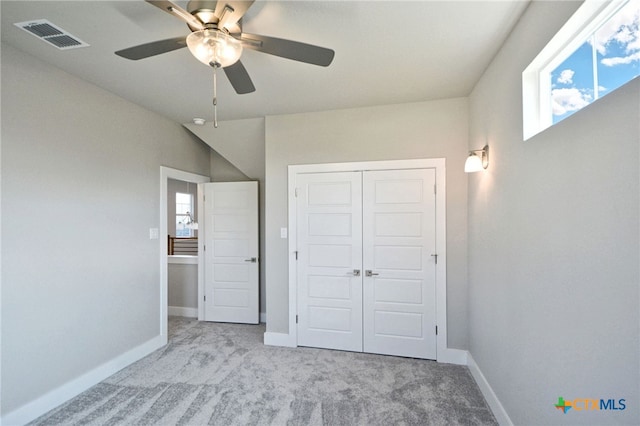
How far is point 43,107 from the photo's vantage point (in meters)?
2.19

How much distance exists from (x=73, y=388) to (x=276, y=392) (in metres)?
1.63

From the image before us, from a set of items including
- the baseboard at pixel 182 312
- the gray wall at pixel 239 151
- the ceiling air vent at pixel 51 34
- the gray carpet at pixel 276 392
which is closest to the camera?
the ceiling air vent at pixel 51 34

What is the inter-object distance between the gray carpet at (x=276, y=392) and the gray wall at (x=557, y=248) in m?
0.47

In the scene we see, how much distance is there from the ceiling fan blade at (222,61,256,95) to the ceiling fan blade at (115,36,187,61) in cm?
24

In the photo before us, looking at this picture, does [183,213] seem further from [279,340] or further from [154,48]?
[154,48]

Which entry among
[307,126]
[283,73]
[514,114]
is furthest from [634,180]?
[307,126]

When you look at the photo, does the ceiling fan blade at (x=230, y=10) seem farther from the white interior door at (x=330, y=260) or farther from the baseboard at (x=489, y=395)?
the baseboard at (x=489, y=395)

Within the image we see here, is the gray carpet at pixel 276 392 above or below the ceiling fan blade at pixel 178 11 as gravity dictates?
below

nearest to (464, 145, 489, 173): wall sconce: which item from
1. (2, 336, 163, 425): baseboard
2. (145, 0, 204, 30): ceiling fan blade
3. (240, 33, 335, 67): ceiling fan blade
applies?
(240, 33, 335, 67): ceiling fan blade

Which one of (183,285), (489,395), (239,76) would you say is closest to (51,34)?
(239,76)

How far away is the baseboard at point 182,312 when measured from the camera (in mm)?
4340

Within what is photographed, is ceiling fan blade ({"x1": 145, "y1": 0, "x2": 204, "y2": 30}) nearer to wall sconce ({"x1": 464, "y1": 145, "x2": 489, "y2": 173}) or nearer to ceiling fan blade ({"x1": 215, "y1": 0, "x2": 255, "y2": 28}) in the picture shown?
ceiling fan blade ({"x1": 215, "y1": 0, "x2": 255, "y2": 28})

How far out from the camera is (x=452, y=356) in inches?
114

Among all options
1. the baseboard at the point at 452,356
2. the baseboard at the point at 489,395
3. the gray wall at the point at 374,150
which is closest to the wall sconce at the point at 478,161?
the gray wall at the point at 374,150
